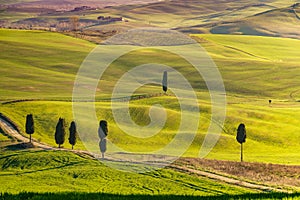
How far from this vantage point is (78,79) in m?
119

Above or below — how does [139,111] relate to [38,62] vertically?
below

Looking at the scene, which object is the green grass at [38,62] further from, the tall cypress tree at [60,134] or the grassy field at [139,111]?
the tall cypress tree at [60,134]

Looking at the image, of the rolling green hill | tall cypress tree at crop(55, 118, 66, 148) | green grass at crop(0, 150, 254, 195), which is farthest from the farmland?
tall cypress tree at crop(55, 118, 66, 148)

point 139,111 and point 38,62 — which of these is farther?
point 38,62

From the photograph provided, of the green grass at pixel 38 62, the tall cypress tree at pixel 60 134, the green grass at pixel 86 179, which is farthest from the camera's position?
the green grass at pixel 38 62

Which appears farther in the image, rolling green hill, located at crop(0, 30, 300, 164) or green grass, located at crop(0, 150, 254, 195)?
rolling green hill, located at crop(0, 30, 300, 164)

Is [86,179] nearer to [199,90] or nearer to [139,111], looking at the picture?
A: [139,111]

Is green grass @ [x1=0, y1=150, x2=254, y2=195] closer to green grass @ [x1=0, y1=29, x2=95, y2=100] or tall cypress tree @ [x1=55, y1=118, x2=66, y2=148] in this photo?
tall cypress tree @ [x1=55, y1=118, x2=66, y2=148]

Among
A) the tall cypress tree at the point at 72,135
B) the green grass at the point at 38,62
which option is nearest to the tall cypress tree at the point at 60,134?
the tall cypress tree at the point at 72,135

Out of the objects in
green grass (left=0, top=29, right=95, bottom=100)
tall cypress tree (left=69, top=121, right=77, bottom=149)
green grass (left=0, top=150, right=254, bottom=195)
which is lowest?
green grass (left=0, top=150, right=254, bottom=195)

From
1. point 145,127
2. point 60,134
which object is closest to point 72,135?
point 60,134

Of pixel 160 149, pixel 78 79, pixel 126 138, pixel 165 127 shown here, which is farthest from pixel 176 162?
pixel 78 79

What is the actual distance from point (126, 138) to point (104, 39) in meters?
108

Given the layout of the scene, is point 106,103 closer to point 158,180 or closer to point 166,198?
point 158,180
